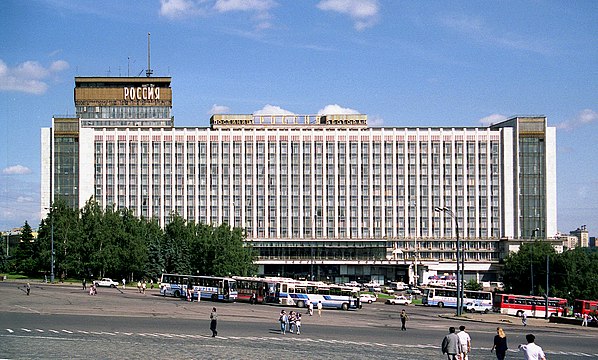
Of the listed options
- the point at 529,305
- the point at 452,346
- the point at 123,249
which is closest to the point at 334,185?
the point at 123,249

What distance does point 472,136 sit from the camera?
560 feet

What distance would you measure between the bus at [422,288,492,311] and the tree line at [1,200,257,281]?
31.8 metres

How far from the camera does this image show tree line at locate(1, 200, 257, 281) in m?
117

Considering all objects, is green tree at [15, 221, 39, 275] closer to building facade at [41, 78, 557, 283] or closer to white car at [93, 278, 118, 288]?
white car at [93, 278, 118, 288]

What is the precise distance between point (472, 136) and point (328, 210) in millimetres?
32612

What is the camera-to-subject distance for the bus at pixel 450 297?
328 ft

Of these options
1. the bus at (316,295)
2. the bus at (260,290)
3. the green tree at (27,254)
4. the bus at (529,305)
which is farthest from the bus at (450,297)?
the green tree at (27,254)

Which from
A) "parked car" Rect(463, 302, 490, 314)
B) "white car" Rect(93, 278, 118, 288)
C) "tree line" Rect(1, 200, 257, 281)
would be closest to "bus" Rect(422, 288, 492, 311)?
"parked car" Rect(463, 302, 490, 314)

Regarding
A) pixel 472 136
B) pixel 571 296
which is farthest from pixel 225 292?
pixel 472 136

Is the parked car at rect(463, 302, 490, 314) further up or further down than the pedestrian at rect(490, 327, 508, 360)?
further down

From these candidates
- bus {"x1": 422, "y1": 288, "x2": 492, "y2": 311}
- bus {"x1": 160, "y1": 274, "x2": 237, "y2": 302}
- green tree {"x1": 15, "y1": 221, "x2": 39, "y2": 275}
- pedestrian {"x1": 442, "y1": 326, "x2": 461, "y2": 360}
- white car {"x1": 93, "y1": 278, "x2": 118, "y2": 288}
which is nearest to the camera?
pedestrian {"x1": 442, "y1": 326, "x2": 461, "y2": 360}

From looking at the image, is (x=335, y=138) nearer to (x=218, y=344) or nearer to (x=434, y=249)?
(x=434, y=249)

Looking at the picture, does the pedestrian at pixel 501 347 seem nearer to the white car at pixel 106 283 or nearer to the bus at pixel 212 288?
the bus at pixel 212 288

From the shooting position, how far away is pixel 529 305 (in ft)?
314
